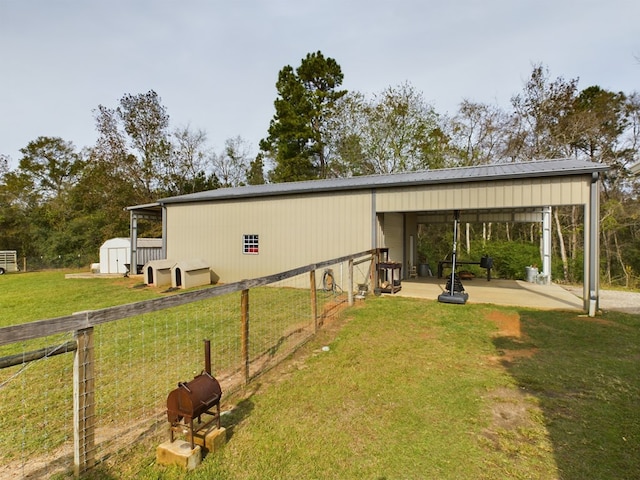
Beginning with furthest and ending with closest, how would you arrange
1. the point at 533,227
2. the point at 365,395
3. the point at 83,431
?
the point at 533,227 < the point at 365,395 < the point at 83,431

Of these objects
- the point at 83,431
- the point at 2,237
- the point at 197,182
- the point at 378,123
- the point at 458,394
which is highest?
the point at 378,123

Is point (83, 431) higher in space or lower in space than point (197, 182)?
lower

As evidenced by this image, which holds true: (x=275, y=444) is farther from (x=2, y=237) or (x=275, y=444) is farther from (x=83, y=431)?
(x=2, y=237)

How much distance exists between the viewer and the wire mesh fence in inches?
80.9

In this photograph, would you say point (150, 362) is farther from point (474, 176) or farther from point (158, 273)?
point (158, 273)

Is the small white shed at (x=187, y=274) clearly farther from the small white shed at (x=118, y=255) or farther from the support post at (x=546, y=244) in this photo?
the support post at (x=546, y=244)

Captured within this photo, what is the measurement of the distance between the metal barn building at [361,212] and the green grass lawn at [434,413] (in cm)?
319

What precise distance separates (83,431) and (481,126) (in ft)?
69.0

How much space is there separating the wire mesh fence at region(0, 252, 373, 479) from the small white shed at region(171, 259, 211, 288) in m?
4.00

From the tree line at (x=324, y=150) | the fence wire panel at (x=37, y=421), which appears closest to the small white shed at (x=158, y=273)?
the fence wire panel at (x=37, y=421)

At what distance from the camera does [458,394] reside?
3.20m

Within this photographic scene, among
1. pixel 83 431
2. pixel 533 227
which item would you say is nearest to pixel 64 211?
pixel 83 431

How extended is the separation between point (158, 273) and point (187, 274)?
118 cm

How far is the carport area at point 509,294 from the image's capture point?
7.22m
